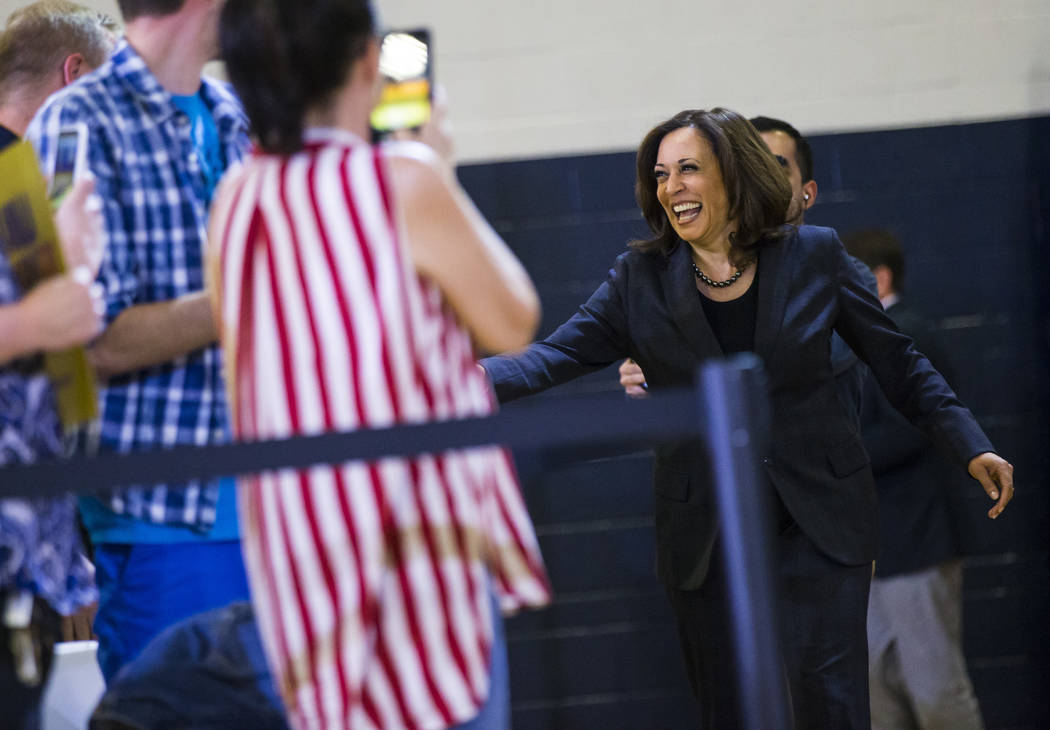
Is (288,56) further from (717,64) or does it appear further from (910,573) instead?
(910,573)

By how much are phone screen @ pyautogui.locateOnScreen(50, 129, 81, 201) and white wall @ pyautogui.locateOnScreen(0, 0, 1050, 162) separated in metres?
1.77

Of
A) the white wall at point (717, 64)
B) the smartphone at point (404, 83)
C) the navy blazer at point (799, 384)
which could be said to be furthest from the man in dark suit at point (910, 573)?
the smartphone at point (404, 83)

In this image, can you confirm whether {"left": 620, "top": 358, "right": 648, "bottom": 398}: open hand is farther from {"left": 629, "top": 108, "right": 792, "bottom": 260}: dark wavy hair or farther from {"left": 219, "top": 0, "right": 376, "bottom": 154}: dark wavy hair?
{"left": 219, "top": 0, "right": 376, "bottom": 154}: dark wavy hair

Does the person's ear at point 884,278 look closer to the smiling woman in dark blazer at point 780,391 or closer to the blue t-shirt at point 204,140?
the smiling woman in dark blazer at point 780,391

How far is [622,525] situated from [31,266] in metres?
2.03

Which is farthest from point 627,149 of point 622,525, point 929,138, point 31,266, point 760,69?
point 31,266

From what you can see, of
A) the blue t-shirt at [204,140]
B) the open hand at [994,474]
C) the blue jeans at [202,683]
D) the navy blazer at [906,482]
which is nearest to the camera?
the blue jeans at [202,683]

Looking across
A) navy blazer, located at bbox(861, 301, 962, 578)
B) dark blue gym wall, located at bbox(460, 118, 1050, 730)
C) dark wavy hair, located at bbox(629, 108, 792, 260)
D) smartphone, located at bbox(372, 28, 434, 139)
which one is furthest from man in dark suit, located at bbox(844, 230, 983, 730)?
smartphone, located at bbox(372, 28, 434, 139)

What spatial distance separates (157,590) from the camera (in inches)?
57.2

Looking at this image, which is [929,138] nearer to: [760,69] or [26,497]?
[760,69]

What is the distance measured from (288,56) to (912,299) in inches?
90.9

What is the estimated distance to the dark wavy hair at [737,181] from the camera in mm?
2340

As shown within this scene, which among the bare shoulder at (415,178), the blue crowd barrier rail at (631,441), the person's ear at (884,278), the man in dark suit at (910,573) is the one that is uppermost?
the bare shoulder at (415,178)

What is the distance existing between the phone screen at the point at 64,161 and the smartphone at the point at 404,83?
Result: 1.13 ft
